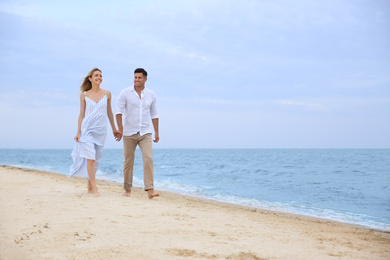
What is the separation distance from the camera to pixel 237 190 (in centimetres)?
1283

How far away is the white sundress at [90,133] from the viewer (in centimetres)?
609

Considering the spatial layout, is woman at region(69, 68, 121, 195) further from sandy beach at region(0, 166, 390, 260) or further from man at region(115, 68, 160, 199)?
sandy beach at region(0, 166, 390, 260)

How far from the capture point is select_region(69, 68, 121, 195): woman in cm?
610

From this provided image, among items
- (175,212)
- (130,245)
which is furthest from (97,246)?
(175,212)

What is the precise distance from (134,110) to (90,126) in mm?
800

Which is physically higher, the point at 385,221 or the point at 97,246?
the point at 97,246

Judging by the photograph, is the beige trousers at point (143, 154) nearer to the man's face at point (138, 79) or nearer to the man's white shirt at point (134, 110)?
the man's white shirt at point (134, 110)

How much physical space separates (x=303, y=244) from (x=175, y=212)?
1.86m

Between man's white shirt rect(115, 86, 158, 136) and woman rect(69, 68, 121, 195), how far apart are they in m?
0.32

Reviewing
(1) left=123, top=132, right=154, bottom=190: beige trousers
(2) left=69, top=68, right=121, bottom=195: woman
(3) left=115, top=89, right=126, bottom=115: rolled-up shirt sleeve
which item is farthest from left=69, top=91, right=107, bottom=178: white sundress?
(1) left=123, top=132, right=154, bottom=190: beige trousers

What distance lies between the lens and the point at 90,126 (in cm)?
611

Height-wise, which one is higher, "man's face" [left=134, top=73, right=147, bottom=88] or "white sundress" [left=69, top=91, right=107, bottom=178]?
"man's face" [left=134, top=73, right=147, bottom=88]

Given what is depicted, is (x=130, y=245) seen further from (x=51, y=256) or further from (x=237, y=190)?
(x=237, y=190)

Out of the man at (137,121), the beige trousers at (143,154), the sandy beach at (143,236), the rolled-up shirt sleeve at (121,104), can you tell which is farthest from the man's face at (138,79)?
the sandy beach at (143,236)
